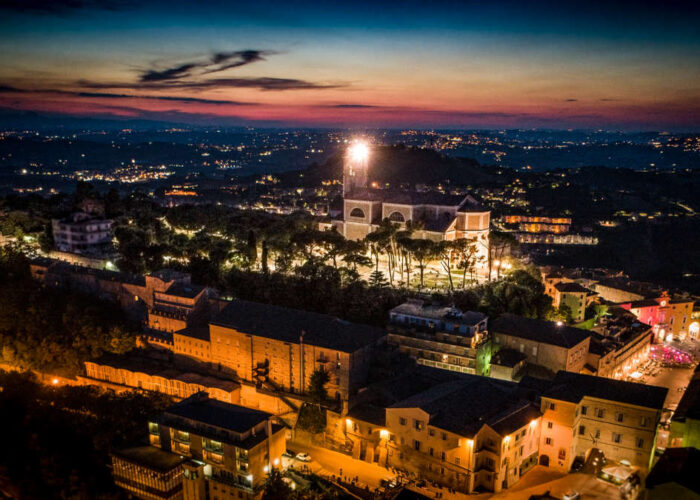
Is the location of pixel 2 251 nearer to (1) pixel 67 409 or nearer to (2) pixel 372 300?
(1) pixel 67 409

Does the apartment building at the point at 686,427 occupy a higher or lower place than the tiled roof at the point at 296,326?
lower

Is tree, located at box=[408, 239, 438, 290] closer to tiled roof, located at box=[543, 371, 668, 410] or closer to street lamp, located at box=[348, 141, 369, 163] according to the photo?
tiled roof, located at box=[543, 371, 668, 410]

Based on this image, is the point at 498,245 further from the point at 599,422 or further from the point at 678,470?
the point at 678,470

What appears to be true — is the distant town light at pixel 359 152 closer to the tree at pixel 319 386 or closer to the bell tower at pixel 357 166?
the bell tower at pixel 357 166

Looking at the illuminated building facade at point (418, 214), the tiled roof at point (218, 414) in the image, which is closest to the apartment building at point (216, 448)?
the tiled roof at point (218, 414)

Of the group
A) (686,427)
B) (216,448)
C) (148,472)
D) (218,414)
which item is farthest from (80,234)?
(686,427)

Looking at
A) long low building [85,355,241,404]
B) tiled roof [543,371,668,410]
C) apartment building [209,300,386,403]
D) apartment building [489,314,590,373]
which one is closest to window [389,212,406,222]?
apartment building [489,314,590,373]
